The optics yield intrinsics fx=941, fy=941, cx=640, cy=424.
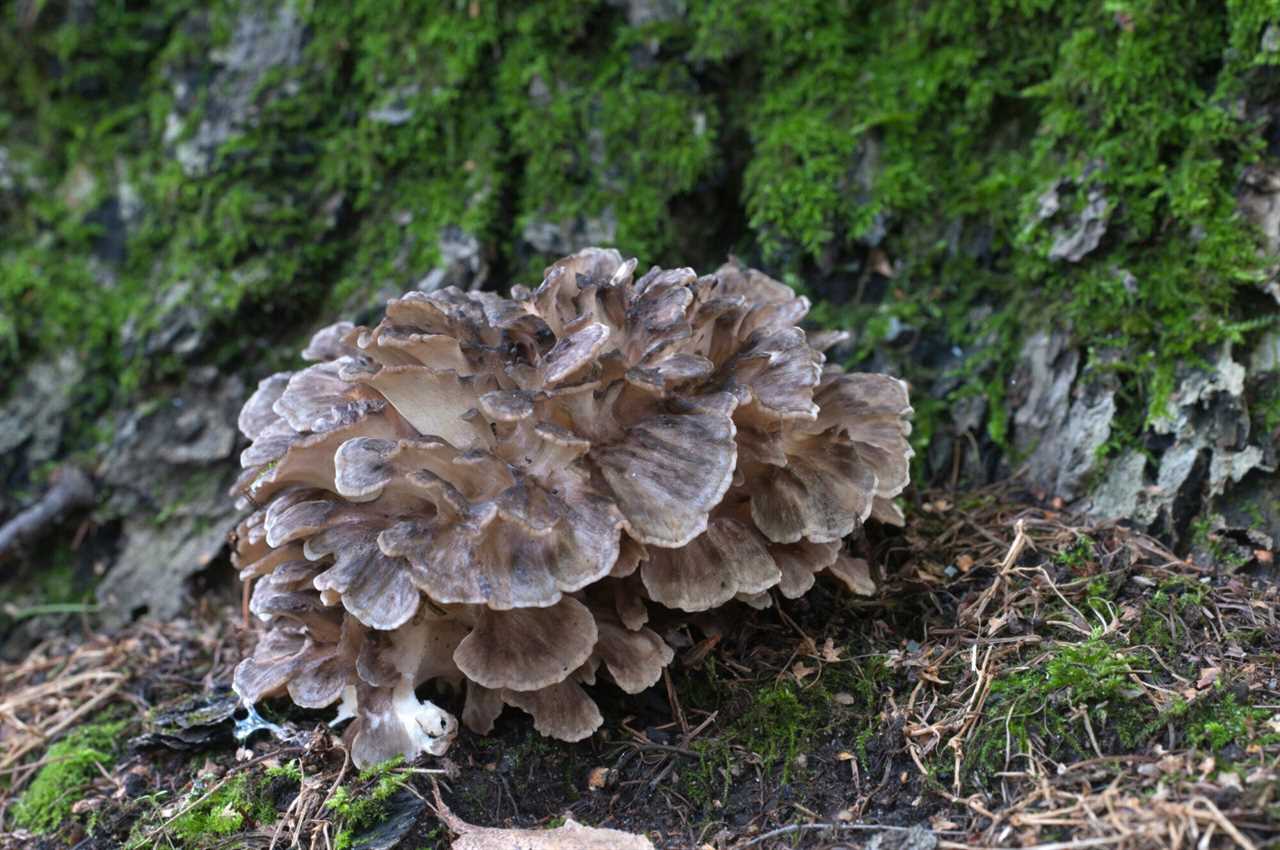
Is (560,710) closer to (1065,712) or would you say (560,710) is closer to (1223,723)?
(1065,712)

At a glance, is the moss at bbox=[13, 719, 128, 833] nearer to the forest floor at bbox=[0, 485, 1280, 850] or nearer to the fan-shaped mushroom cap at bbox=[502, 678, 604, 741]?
the forest floor at bbox=[0, 485, 1280, 850]

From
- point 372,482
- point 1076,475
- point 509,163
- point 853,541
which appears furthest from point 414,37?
point 1076,475

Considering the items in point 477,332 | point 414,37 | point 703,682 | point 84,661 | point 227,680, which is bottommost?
point 84,661

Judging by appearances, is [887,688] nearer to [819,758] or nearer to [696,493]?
[819,758]

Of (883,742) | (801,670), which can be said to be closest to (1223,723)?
(883,742)

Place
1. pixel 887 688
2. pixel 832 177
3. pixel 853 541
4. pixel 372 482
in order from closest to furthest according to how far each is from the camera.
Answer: pixel 372 482, pixel 887 688, pixel 853 541, pixel 832 177

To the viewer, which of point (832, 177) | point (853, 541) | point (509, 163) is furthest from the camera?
point (509, 163)
